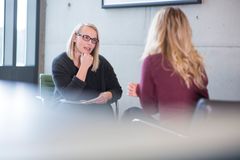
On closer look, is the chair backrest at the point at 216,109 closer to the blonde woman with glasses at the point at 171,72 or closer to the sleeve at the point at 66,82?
the blonde woman with glasses at the point at 171,72

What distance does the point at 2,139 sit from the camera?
11.5ft

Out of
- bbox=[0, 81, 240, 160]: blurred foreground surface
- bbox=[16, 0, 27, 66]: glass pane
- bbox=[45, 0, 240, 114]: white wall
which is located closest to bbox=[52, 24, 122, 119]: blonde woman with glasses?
bbox=[0, 81, 240, 160]: blurred foreground surface

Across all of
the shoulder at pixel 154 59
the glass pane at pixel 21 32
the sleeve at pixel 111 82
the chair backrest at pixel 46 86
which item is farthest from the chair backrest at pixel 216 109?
the glass pane at pixel 21 32

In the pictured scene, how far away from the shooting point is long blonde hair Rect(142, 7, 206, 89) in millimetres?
2044

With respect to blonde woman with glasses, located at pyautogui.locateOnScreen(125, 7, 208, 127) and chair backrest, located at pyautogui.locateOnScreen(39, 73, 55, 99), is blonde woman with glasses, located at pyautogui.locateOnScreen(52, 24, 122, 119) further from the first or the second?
blonde woman with glasses, located at pyautogui.locateOnScreen(125, 7, 208, 127)

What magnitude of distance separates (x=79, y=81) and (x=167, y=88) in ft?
2.93

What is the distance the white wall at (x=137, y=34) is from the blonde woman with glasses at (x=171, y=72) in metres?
1.10

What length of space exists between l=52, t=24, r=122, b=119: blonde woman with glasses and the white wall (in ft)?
2.22

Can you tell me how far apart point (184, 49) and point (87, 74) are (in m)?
1.10

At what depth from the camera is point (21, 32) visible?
4426mm

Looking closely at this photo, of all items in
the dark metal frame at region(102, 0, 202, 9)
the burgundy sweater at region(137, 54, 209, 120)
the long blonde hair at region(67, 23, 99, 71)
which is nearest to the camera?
the burgundy sweater at region(137, 54, 209, 120)

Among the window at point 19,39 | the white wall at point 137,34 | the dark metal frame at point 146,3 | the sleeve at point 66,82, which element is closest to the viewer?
the sleeve at point 66,82

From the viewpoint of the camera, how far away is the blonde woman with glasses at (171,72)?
2.04 m

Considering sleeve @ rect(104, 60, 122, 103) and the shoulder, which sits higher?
the shoulder
